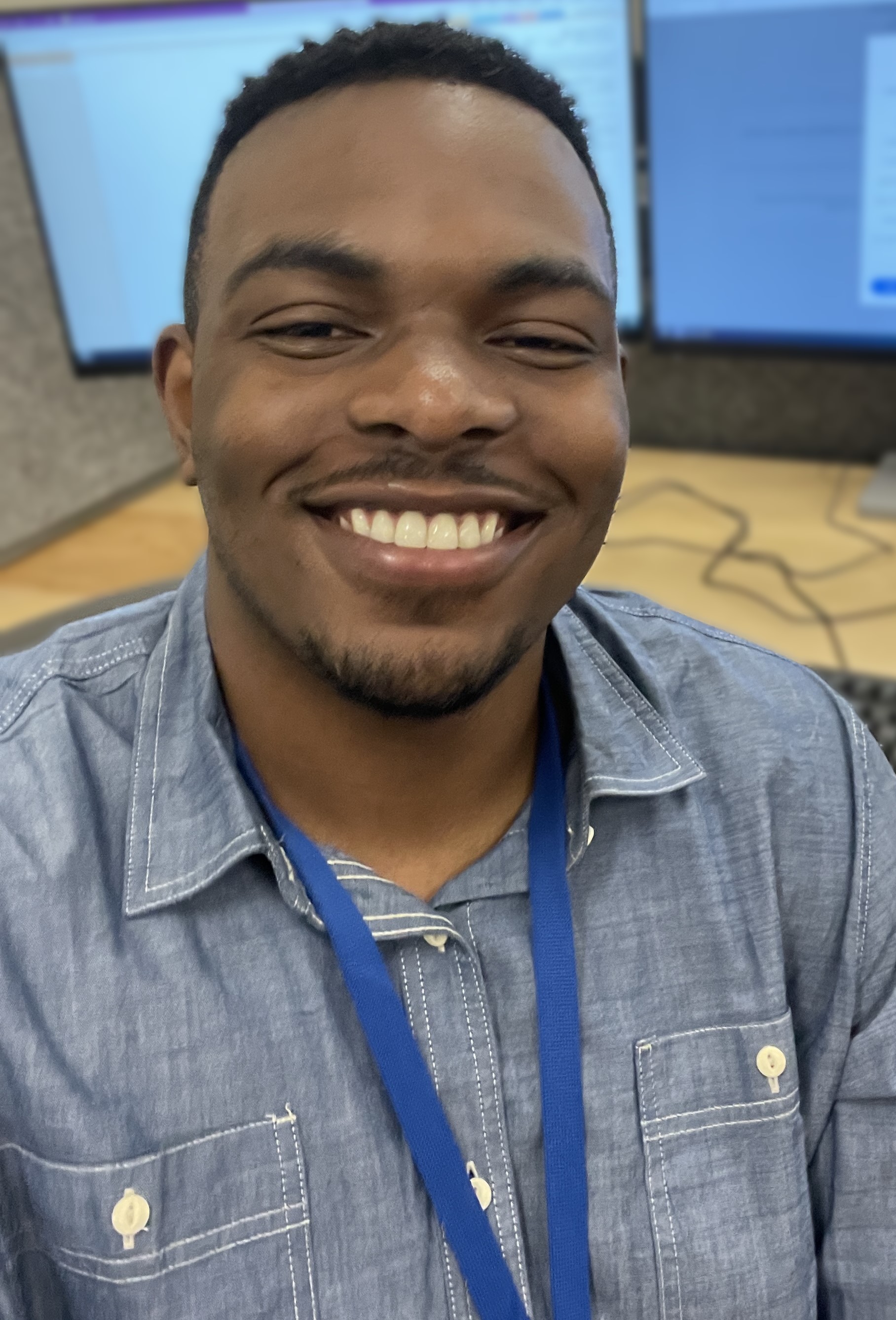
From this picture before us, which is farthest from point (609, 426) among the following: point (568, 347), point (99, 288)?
point (99, 288)

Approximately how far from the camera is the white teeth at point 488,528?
1.55ft

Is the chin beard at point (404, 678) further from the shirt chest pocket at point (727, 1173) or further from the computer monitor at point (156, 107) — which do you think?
the computer monitor at point (156, 107)

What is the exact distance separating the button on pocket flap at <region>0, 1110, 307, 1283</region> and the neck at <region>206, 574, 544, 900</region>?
0.43 feet

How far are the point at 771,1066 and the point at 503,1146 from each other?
0.46 ft

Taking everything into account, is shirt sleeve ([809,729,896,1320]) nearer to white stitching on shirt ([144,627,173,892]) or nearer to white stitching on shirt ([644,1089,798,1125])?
white stitching on shirt ([644,1089,798,1125])

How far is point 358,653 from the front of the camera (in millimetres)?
457

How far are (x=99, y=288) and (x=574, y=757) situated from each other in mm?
759

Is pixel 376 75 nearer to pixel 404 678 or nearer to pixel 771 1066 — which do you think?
pixel 404 678

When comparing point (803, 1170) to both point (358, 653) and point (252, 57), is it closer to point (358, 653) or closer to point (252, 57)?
point (358, 653)

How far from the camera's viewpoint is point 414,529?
464 millimetres

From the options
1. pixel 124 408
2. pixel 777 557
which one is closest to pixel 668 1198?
pixel 777 557


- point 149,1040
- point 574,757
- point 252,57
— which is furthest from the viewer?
point 252,57

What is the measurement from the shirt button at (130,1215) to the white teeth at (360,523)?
0.28m

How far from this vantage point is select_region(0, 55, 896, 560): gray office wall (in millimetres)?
1044
